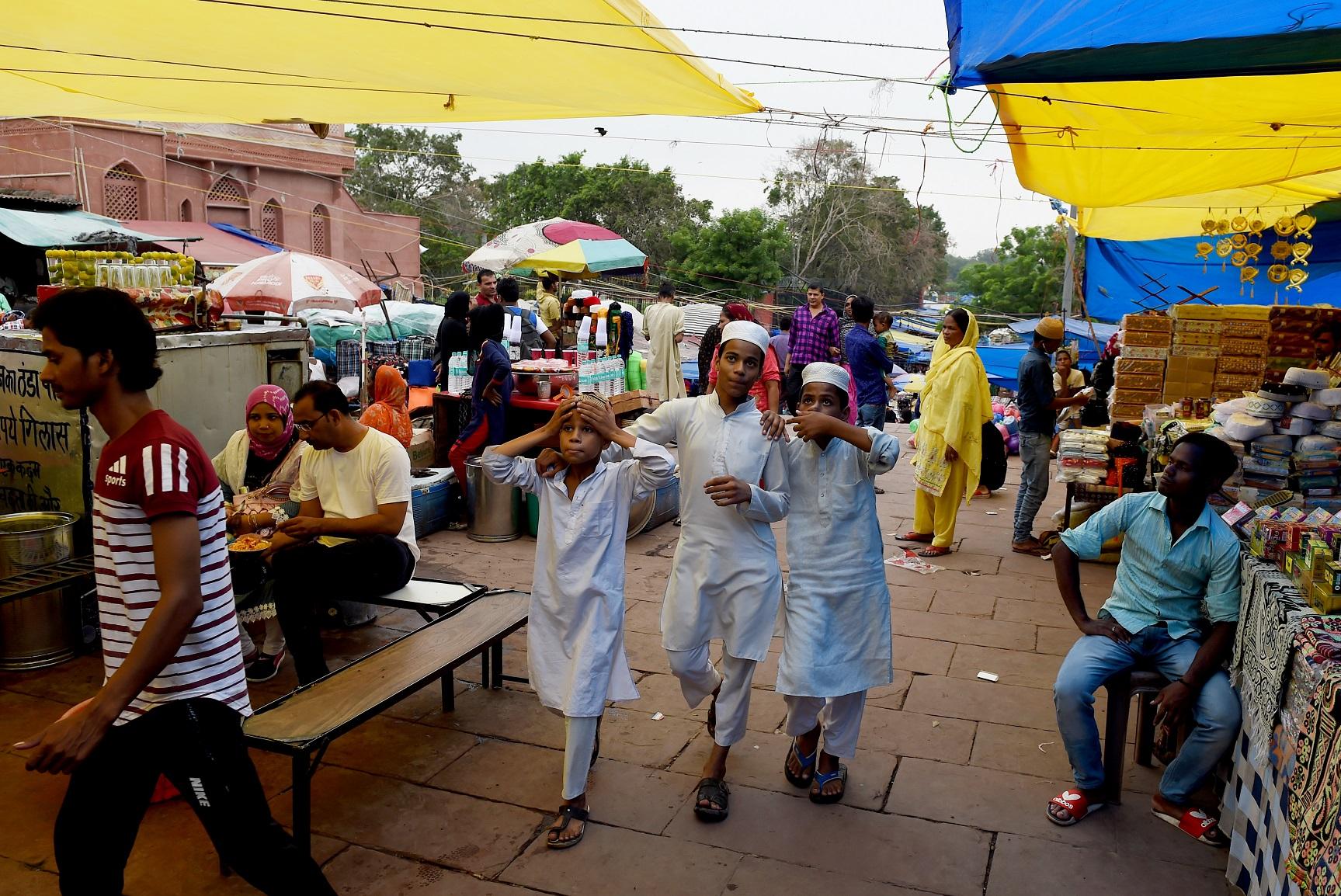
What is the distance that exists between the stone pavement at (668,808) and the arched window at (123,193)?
701 inches

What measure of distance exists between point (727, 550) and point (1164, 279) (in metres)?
11.0

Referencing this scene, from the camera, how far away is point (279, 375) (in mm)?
5941

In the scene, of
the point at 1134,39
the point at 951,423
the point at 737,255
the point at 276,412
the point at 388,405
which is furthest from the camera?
the point at 737,255

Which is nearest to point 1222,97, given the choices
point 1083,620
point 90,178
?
point 1083,620

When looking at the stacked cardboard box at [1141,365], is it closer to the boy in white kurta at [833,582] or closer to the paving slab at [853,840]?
the boy in white kurta at [833,582]

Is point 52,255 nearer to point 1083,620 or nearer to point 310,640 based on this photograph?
point 310,640

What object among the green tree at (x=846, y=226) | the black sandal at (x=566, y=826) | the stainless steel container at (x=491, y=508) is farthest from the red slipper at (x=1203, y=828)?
the green tree at (x=846, y=226)

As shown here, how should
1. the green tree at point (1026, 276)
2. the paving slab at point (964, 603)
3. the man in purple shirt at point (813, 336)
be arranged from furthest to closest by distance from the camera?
the green tree at point (1026, 276) < the man in purple shirt at point (813, 336) < the paving slab at point (964, 603)

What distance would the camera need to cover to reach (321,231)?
2456cm

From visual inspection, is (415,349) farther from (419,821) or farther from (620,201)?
(620,201)

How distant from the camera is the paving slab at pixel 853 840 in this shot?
10.5ft

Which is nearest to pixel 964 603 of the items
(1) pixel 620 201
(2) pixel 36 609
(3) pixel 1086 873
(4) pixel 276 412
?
(3) pixel 1086 873

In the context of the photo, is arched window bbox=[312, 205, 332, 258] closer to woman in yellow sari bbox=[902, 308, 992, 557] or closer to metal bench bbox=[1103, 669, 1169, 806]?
woman in yellow sari bbox=[902, 308, 992, 557]

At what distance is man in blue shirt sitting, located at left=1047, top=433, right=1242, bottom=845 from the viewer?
3416 mm
